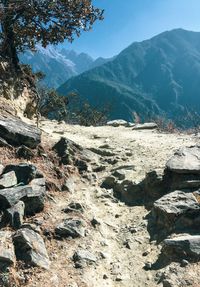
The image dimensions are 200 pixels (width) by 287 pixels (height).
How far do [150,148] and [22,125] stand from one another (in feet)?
27.3

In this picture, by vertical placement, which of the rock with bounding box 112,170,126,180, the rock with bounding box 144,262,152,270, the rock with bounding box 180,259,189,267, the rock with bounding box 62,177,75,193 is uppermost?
the rock with bounding box 62,177,75,193

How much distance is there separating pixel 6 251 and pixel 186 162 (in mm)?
8741

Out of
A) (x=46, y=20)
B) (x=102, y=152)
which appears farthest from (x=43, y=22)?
(x=102, y=152)

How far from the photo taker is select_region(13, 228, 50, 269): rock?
12090 millimetres

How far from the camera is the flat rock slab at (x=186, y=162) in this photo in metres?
16.9

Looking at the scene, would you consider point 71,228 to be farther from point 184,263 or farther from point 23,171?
point 184,263

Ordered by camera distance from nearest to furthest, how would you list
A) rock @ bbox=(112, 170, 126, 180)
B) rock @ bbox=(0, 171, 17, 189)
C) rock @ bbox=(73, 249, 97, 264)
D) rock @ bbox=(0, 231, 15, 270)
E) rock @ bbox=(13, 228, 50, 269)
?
rock @ bbox=(0, 231, 15, 270)
rock @ bbox=(13, 228, 50, 269)
rock @ bbox=(73, 249, 97, 264)
rock @ bbox=(0, 171, 17, 189)
rock @ bbox=(112, 170, 126, 180)

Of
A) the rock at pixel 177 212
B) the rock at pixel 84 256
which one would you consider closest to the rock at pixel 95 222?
the rock at pixel 84 256

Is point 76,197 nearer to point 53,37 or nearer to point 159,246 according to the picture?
point 159,246

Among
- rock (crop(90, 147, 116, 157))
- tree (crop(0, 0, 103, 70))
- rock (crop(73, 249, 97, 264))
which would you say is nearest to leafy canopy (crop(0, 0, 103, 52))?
tree (crop(0, 0, 103, 70))

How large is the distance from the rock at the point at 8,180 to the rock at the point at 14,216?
1.25 metres

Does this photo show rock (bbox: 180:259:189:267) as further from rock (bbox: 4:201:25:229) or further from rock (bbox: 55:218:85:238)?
rock (bbox: 4:201:25:229)

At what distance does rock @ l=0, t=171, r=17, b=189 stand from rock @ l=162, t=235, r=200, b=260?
5.77 metres

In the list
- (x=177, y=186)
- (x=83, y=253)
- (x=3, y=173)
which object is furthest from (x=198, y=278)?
(x=3, y=173)
